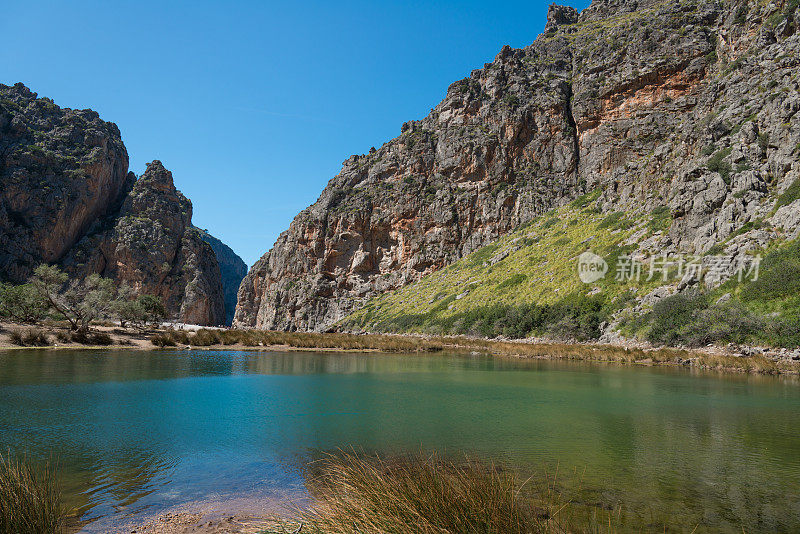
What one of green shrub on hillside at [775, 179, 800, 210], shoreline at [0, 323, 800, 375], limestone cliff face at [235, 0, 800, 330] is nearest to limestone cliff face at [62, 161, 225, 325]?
limestone cliff face at [235, 0, 800, 330]

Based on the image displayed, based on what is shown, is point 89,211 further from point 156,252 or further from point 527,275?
point 527,275

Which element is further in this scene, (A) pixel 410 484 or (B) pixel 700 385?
(B) pixel 700 385

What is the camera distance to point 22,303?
37.5 meters

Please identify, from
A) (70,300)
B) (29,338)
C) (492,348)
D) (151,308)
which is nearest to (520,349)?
(492,348)

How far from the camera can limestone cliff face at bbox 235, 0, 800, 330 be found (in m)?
42.7

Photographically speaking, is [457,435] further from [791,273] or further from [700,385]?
[791,273]

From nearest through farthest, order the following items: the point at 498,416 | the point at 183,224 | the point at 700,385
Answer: the point at 498,416 < the point at 700,385 < the point at 183,224

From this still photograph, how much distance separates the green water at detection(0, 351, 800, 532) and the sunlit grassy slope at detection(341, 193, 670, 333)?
29823mm

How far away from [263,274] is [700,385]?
123 meters

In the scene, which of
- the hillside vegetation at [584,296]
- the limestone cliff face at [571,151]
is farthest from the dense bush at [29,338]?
the limestone cliff face at [571,151]

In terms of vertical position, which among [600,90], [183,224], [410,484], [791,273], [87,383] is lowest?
[87,383]

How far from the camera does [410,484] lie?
507 cm

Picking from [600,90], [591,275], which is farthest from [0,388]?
[600,90]

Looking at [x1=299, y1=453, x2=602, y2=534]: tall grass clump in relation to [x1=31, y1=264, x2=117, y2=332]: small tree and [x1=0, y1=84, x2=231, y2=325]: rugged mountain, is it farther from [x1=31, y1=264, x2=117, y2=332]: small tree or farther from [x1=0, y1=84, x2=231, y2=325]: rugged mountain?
[x1=0, y1=84, x2=231, y2=325]: rugged mountain
